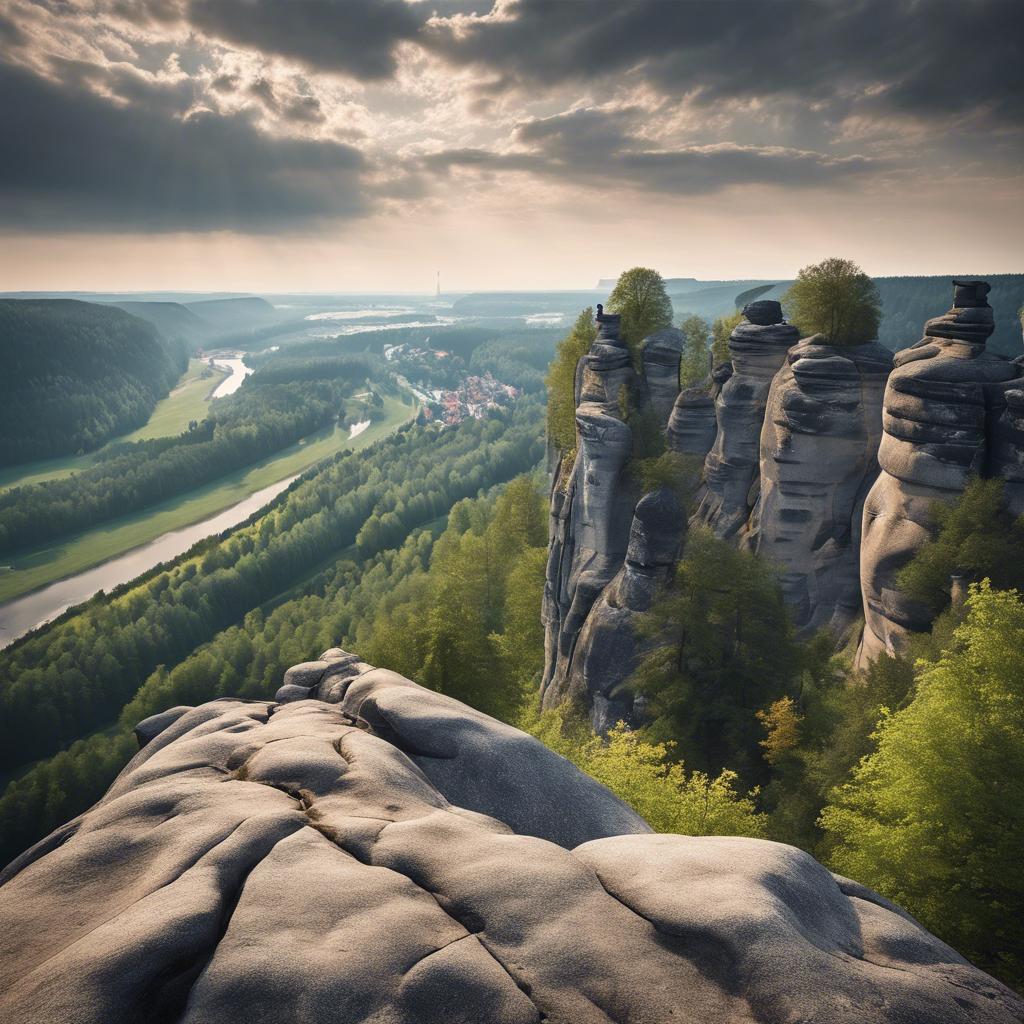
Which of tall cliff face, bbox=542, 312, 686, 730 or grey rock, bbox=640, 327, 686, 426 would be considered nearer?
tall cliff face, bbox=542, 312, 686, 730

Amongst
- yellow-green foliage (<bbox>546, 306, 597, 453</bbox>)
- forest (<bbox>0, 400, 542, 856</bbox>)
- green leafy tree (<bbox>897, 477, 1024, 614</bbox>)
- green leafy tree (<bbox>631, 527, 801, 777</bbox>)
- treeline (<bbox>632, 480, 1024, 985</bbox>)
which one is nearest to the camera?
treeline (<bbox>632, 480, 1024, 985</bbox>)

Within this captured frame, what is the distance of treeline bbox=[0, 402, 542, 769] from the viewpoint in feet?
267

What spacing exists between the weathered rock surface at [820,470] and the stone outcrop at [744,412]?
1.83 meters

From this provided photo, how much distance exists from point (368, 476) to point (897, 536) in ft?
470

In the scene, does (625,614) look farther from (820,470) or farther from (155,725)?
(155,725)

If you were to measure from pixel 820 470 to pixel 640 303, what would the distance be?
19.2m

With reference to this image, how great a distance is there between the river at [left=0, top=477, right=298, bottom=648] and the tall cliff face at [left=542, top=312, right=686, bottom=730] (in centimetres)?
10275

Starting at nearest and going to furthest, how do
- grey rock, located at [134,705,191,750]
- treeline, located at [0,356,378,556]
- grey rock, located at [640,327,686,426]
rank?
grey rock, located at [134,705,191,750] → grey rock, located at [640,327,686,426] → treeline, located at [0,356,378,556]

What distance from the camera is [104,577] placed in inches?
5123

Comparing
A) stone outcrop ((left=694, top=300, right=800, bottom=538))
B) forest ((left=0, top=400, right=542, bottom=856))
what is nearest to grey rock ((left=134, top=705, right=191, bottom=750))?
stone outcrop ((left=694, top=300, right=800, bottom=538))

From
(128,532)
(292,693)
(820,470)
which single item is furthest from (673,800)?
(128,532)

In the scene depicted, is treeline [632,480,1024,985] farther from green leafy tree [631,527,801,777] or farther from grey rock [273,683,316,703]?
grey rock [273,683,316,703]

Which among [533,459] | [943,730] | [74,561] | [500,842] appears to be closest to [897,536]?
[943,730]

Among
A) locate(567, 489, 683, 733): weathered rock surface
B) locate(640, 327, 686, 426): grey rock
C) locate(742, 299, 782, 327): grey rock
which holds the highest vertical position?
locate(742, 299, 782, 327): grey rock
